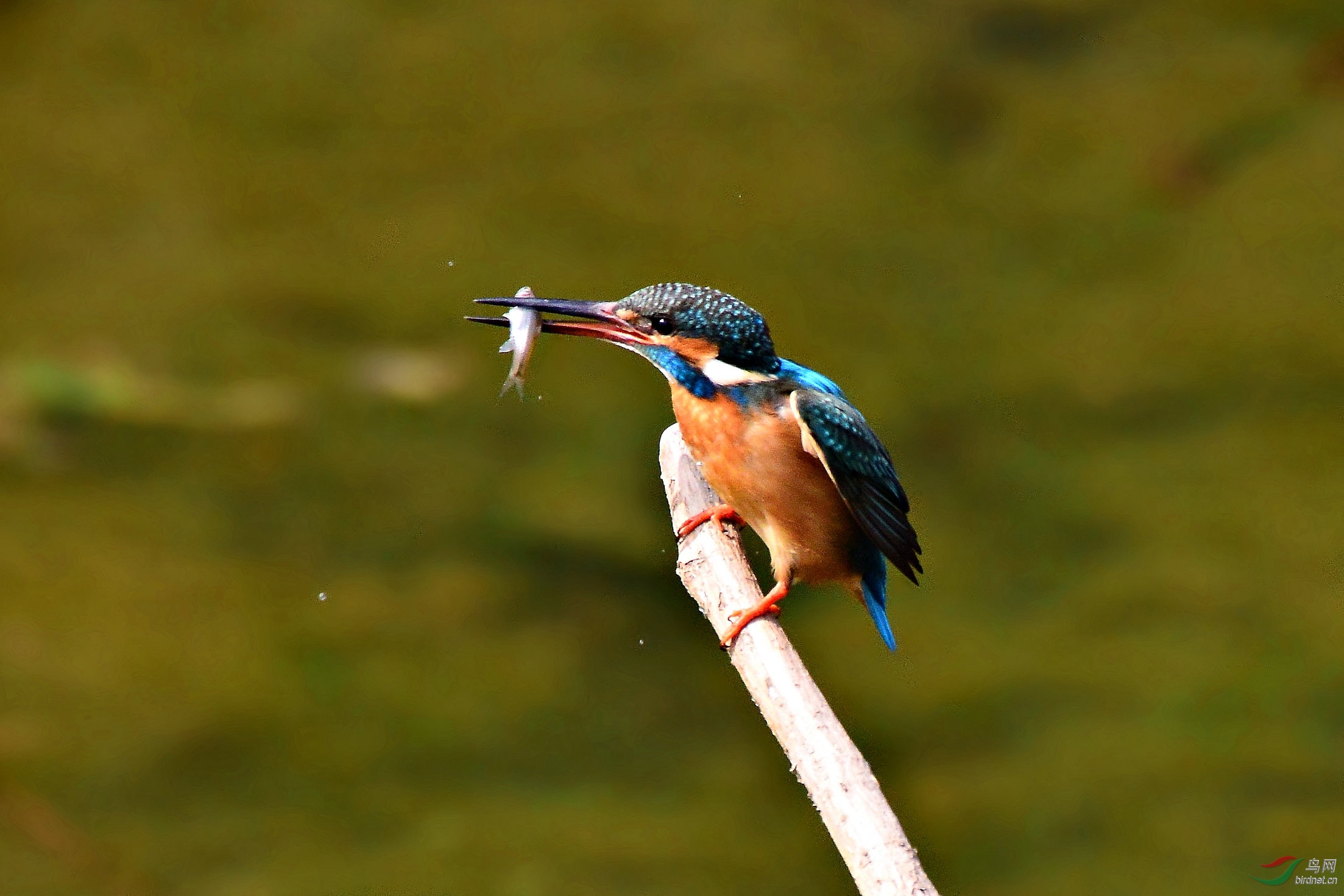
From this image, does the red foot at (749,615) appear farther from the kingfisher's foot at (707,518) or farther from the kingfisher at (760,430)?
the kingfisher's foot at (707,518)

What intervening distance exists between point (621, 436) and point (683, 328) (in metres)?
0.79

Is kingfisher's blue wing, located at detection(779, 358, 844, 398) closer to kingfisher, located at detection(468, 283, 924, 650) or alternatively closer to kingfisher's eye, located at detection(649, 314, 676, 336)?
kingfisher, located at detection(468, 283, 924, 650)

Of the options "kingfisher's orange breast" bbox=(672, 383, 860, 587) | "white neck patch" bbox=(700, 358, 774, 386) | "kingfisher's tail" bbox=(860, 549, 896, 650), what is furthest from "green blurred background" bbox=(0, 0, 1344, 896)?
"white neck patch" bbox=(700, 358, 774, 386)

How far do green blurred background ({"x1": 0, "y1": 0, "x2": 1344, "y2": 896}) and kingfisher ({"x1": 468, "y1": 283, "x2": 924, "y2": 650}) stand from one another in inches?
26.1

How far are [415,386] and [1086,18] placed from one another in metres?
1.40

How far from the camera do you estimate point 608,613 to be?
211 cm

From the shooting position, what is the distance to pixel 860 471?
138 centimetres

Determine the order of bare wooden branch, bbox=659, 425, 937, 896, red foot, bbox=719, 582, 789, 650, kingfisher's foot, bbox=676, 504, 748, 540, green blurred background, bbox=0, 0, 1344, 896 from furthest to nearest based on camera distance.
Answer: green blurred background, bbox=0, 0, 1344, 896 < kingfisher's foot, bbox=676, 504, 748, 540 < red foot, bbox=719, 582, 789, 650 < bare wooden branch, bbox=659, 425, 937, 896

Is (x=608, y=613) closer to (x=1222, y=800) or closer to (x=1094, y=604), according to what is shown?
(x=1094, y=604)

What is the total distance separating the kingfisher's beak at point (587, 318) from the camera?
1395 mm

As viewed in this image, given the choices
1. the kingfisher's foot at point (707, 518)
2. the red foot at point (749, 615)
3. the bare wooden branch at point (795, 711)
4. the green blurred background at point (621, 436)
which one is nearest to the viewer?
the bare wooden branch at point (795, 711)

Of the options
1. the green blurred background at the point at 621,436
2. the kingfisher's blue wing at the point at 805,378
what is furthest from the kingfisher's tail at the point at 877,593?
the green blurred background at the point at 621,436

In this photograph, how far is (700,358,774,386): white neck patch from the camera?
1.42 m

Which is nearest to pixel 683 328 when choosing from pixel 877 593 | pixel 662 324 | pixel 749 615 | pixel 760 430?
pixel 662 324
